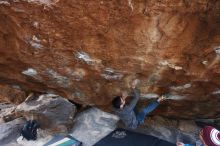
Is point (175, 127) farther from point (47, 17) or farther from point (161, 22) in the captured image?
point (47, 17)

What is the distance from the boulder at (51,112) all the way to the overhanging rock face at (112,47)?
313 millimetres

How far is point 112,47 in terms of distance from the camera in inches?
172

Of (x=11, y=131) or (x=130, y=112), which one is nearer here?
(x=130, y=112)

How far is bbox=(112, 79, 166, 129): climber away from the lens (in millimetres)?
4969

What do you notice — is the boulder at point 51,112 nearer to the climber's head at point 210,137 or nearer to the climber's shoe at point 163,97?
the climber's shoe at point 163,97

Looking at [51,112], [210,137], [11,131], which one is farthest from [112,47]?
[11,131]

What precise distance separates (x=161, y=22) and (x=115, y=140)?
7.85ft

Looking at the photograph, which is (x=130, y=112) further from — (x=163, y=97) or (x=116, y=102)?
(x=163, y=97)

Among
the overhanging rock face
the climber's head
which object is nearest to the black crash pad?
the overhanging rock face

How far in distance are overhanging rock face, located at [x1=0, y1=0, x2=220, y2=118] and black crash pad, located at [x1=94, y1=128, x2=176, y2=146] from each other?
69 centimetres

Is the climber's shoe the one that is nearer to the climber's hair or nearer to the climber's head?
the climber's hair

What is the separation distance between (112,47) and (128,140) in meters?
1.91

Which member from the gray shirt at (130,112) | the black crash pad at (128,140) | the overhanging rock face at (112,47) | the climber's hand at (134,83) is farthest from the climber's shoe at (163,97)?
the black crash pad at (128,140)

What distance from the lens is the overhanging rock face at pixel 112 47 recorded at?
12.7 ft
